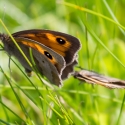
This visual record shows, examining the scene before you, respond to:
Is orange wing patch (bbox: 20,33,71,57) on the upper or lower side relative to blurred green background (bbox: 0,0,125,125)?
upper

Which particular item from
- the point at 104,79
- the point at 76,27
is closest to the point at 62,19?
the point at 76,27

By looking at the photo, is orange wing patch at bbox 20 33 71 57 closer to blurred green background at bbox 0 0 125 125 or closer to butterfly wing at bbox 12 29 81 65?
butterfly wing at bbox 12 29 81 65

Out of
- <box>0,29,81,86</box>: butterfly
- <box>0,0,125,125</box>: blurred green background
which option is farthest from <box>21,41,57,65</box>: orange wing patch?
<box>0,0,125,125</box>: blurred green background

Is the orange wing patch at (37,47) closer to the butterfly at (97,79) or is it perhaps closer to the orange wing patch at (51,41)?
the orange wing patch at (51,41)

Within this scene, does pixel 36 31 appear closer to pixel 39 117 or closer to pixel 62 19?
pixel 39 117

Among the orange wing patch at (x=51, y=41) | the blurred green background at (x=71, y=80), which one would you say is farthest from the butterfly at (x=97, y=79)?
the orange wing patch at (x=51, y=41)
